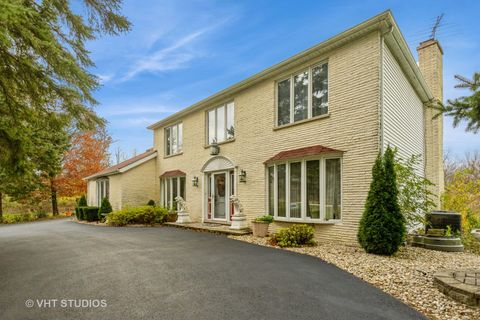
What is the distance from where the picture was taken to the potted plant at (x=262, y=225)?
8773 mm

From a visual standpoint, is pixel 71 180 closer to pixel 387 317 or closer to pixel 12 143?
pixel 12 143

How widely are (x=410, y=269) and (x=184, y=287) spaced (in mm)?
4147

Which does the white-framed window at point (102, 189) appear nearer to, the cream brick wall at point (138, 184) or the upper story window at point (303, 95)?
the cream brick wall at point (138, 184)

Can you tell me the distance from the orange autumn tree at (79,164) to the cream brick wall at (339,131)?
16.0 metres

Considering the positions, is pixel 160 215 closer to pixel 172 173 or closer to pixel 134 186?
pixel 172 173

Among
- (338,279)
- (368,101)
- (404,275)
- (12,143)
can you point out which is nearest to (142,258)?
(12,143)

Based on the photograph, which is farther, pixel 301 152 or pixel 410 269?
pixel 301 152

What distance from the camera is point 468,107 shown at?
452cm

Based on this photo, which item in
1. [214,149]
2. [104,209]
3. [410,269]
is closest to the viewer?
[410,269]

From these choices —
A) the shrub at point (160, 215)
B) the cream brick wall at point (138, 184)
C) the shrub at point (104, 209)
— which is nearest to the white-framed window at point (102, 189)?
the shrub at point (104, 209)

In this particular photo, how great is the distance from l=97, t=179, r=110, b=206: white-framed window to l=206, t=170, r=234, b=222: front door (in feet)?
27.5

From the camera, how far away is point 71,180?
2097 cm

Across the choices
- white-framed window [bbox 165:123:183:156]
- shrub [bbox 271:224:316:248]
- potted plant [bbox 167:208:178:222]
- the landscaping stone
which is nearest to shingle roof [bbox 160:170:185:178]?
white-framed window [bbox 165:123:183:156]
